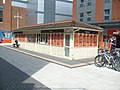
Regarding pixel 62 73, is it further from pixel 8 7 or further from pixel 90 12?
pixel 8 7

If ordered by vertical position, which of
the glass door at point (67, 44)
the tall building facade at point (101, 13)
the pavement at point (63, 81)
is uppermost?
the tall building facade at point (101, 13)

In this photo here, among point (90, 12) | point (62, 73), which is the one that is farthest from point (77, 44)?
point (90, 12)

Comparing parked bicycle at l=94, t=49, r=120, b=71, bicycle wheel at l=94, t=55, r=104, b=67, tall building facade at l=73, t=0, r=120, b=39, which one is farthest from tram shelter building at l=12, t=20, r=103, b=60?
tall building facade at l=73, t=0, r=120, b=39

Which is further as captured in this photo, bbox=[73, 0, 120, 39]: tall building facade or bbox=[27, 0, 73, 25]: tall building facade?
bbox=[27, 0, 73, 25]: tall building facade

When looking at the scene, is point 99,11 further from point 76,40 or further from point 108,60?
point 108,60

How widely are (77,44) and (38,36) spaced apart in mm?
6230

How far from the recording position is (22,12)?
169ft

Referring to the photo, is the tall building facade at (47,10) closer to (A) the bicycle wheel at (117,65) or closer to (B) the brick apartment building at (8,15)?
(B) the brick apartment building at (8,15)

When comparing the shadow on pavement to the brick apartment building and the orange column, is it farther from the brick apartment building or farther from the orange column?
the brick apartment building

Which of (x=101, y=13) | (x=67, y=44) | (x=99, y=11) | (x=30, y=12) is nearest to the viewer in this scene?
(x=67, y=44)

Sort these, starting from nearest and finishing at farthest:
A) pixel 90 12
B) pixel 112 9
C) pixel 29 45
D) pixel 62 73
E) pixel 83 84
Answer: pixel 83 84 → pixel 62 73 → pixel 29 45 → pixel 112 9 → pixel 90 12

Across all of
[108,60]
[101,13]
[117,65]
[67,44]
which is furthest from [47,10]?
[117,65]

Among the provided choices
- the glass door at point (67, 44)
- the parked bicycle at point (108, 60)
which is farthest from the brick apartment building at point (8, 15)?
the parked bicycle at point (108, 60)

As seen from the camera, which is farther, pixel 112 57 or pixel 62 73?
pixel 112 57
